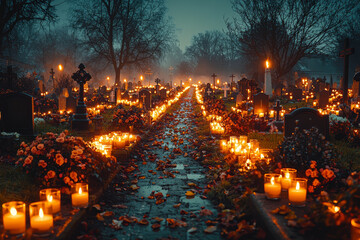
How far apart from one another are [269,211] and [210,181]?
2.60 metres

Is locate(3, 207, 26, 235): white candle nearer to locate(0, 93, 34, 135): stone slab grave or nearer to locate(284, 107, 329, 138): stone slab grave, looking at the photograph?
locate(284, 107, 329, 138): stone slab grave

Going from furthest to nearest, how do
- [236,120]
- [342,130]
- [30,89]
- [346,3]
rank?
[346,3], [30,89], [236,120], [342,130]

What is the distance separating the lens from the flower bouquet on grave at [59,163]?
17.7 feet

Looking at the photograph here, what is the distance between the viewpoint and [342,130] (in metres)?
10.4

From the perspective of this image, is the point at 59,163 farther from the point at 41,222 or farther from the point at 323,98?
the point at 323,98

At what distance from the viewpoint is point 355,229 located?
3.45 m

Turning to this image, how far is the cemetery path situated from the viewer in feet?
14.7

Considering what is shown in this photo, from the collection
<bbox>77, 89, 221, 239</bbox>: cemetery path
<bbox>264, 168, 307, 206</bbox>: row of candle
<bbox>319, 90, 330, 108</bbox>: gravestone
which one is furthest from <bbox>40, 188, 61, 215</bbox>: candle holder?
<bbox>319, 90, 330, 108</bbox>: gravestone

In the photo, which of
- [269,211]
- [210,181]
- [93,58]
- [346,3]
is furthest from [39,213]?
[93,58]

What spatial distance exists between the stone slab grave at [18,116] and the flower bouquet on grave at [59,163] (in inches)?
208

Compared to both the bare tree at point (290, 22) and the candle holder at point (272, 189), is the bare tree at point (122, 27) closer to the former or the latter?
the bare tree at point (290, 22)

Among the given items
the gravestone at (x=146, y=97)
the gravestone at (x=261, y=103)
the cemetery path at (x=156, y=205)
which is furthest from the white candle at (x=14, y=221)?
the gravestone at (x=146, y=97)

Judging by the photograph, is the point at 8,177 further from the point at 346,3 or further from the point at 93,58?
the point at 93,58

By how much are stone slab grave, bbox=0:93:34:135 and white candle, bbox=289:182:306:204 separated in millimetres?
8931
